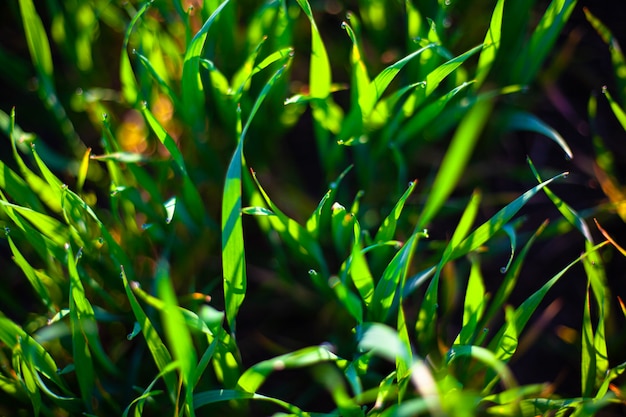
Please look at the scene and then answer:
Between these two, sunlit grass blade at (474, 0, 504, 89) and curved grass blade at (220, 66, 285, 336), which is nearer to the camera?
curved grass blade at (220, 66, 285, 336)

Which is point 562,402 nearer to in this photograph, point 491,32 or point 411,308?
point 411,308

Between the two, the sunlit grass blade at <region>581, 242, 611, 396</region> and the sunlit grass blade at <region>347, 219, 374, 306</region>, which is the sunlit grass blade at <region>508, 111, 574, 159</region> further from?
the sunlit grass blade at <region>347, 219, 374, 306</region>

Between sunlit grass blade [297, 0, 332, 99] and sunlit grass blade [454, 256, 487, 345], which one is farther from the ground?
sunlit grass blade [297, 0, 332, 99]

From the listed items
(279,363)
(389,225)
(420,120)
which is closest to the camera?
(279,363)

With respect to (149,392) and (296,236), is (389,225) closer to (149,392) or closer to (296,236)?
(296,236)

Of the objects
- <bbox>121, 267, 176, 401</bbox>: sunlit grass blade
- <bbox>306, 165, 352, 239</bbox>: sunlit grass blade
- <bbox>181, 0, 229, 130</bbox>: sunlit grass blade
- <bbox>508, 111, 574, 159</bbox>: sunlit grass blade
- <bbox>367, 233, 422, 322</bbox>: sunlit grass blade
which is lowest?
<bbox>121, 267, 176, 401</bbox>: sunlit grass blade

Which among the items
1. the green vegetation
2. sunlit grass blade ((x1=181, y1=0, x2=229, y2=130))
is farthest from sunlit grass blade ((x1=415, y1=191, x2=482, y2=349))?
sunlit grass blade ((x1=181, y1=0, x2=229, y2=130))

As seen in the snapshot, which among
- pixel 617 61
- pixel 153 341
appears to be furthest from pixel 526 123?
pixel 153 341
